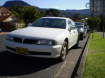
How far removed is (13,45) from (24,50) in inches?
17.1

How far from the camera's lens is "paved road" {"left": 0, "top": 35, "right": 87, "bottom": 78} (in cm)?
546

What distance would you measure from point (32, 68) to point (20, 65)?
0.42 meters

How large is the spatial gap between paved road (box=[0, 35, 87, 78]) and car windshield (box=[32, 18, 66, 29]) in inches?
55.3

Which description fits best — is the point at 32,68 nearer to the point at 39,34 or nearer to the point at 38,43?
the point at 38,43

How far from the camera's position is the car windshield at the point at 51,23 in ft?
26.3

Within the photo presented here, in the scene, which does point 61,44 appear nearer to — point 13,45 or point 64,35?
point 64,35

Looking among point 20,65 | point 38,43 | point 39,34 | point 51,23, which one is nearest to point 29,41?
point 38,43

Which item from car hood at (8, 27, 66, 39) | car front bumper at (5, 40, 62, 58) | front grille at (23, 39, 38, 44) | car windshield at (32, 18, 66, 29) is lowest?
car front bumper at (5, 40, 62, 58)

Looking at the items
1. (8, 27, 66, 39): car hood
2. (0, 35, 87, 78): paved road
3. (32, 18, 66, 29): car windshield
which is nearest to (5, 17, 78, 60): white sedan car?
(8, 27, 66, 39): car hood

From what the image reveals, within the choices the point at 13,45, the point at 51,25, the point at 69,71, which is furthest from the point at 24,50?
the point at 51,25

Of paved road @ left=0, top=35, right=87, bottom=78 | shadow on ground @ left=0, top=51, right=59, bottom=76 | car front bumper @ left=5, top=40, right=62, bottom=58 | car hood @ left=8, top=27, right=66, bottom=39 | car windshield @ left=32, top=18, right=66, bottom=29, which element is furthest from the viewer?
car windshield @ left=32, top=18, right=66, bottom=29

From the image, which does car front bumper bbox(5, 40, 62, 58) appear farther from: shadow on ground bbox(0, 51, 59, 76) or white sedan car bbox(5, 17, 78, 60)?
shadow on ground bbox(0, 51, 59, 76)

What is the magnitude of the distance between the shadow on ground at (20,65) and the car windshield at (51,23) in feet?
4.70

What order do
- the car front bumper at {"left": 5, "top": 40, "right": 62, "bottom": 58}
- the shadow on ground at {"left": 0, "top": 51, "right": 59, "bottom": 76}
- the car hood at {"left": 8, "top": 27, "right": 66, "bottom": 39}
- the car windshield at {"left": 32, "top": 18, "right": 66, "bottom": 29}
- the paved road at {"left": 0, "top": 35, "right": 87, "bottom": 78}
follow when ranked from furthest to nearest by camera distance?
the car windshield at {"left": 32, "top": 18, "right": 66, "bottom": 29} < the car hood at {"left": 8, "top": 27, "right": 66, "bottom": 39} < the car front bumper at {"left": 5, "top": 40, "right": 62, "bottom": 58} < the shadow on ground at {"left": 0, "top": 51, "right": 59, "bottom": 76} < the paved road at {"left": 0, "top": 35, "right": 87, "bottom": 78}
